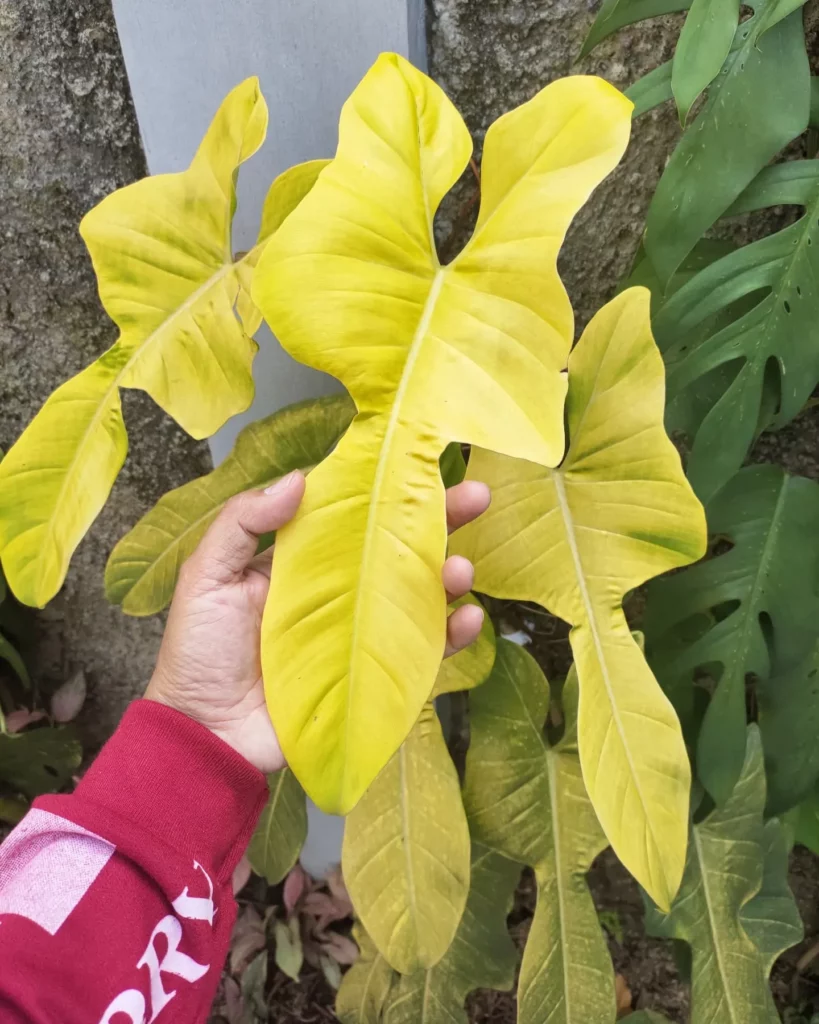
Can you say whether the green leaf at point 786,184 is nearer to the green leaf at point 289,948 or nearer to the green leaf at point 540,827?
the green leaf at point 540,827

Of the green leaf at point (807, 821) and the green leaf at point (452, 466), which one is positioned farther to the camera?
the green leaf at point (807, 821)

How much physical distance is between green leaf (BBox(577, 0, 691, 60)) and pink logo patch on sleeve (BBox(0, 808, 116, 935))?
2.48ft

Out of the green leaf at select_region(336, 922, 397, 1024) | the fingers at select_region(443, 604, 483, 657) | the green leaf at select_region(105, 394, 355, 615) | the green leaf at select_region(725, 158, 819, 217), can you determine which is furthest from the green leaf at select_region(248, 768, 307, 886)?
the green leaf at select_region(725, 158, 819, 217)

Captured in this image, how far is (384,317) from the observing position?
0.44 meters

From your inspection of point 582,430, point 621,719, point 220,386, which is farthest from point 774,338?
point 220,386

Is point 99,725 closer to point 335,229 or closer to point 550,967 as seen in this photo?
point 550,967

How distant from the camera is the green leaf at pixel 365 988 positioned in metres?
0.98

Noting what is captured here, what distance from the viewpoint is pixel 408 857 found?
0.73 meters

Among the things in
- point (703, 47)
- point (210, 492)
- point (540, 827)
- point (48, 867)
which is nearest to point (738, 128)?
point (703, 47)

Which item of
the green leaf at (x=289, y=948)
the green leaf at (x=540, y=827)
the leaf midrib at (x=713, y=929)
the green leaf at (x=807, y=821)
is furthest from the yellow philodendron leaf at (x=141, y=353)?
the green leaf at (x=289, y=948)

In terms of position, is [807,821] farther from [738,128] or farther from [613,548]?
[738,128]

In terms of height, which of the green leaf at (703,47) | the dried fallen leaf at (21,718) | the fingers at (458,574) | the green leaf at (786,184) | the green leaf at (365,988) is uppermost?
the green leaf at (703,47)

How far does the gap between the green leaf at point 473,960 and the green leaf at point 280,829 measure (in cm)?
22

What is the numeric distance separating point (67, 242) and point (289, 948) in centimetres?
Answer: 119
